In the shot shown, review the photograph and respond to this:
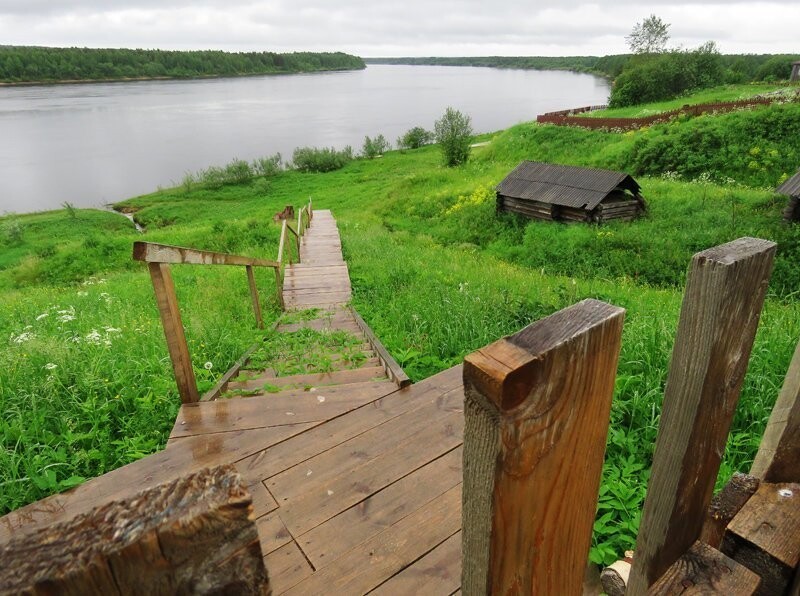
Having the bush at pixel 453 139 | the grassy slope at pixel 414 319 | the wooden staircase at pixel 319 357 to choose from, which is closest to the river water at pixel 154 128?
the bush at pixel 453 139

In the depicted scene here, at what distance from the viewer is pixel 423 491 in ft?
8.03

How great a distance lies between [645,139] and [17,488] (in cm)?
2584

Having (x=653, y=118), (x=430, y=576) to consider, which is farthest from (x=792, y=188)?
(x=430, y=576)

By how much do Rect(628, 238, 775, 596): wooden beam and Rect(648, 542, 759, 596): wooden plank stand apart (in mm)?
21

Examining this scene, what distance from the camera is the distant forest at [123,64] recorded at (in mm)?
133250

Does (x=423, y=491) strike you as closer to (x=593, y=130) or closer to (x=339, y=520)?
(x=339, y=520)

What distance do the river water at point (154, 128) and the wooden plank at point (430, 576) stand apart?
153 feet

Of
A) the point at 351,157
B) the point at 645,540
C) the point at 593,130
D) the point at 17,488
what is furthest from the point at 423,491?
the point at 351,157

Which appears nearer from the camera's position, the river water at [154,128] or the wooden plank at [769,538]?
the wooden plank at [769,538]

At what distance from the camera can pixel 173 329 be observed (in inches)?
120

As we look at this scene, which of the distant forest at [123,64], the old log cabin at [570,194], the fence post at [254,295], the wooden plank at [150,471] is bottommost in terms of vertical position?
the old log cabin at [570,194]

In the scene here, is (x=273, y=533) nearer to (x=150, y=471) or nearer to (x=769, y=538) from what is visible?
(x=150, y=471)

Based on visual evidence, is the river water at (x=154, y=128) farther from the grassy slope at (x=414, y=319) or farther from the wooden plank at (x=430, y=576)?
the wooden plank at (x=430, y=576)

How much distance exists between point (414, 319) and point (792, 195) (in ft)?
44.8
